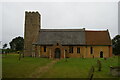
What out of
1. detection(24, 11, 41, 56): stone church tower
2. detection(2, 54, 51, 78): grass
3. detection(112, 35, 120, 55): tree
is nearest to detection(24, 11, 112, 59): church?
detection(24, 11, 41, 56): stone church tower

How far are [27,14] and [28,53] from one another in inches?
413

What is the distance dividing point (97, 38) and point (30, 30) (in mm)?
17783

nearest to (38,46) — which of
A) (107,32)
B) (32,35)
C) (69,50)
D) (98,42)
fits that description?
(32,35)

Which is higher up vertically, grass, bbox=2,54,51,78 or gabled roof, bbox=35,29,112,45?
gabled roof, bbox=35,29,112,45

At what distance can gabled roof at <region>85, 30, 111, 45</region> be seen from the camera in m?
45.0

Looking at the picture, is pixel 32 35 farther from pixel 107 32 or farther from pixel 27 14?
pixel 107 32

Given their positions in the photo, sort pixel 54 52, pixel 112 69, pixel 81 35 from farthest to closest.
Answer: pixel 81 35
pixel 54 52
pixel 112 69

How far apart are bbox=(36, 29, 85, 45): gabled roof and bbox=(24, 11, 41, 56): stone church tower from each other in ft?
5.98

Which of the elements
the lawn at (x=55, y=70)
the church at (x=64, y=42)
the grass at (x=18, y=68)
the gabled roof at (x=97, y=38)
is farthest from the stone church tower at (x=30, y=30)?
the lawn at (x=55, y=70)

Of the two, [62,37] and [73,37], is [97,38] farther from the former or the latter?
[62,37]

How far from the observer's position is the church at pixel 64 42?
44688 mm

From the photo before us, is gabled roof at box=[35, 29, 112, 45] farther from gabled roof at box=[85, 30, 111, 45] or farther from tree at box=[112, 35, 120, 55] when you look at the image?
tree at box=[112, 35, 120, 55]

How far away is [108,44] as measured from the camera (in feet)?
145

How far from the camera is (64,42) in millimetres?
45406
